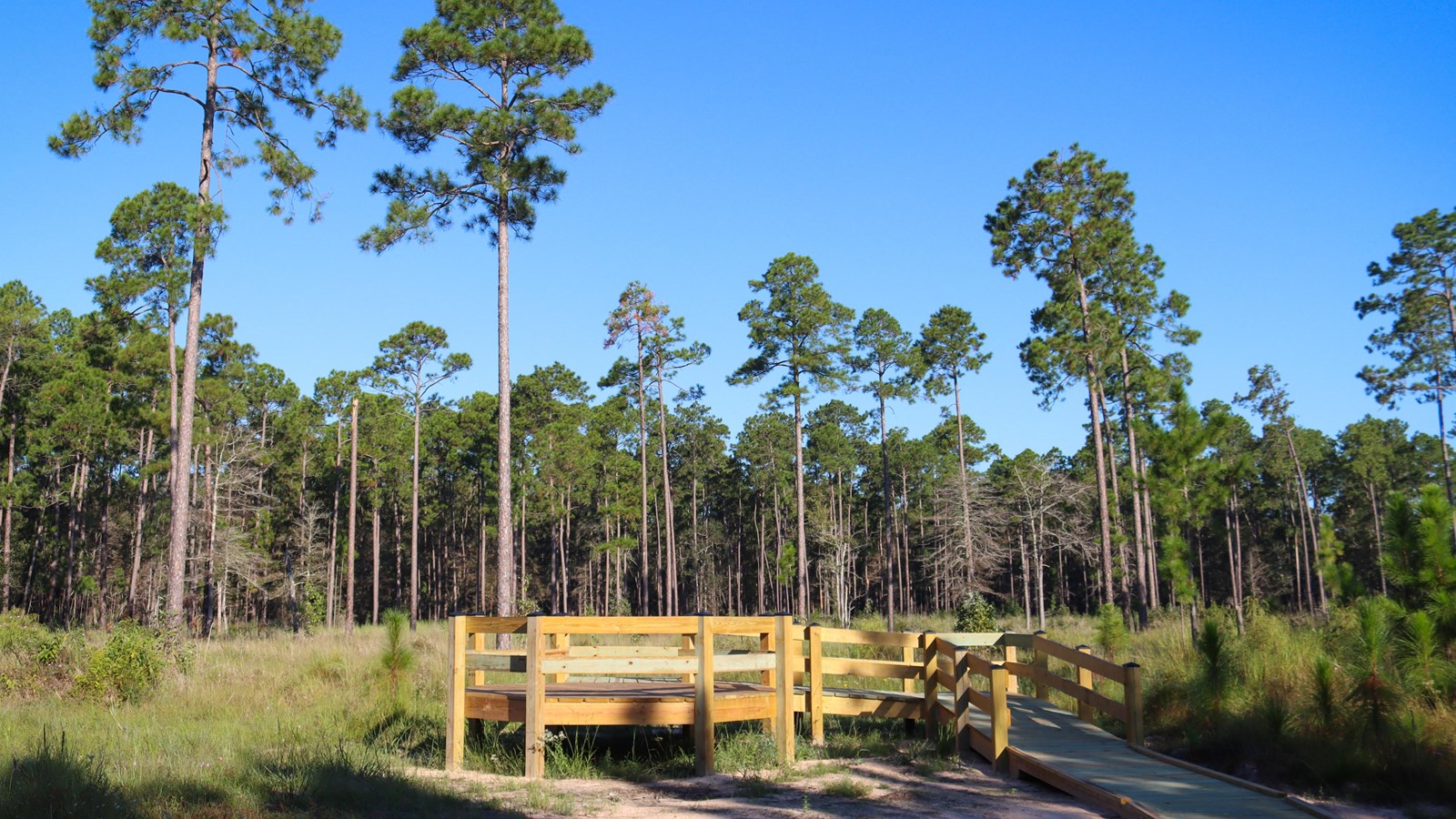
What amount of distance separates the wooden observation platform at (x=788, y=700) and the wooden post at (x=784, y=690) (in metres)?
0.01

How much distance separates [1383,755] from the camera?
28.7 feet

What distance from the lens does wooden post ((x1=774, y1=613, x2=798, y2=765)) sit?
10.1 m

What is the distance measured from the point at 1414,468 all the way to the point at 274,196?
2299 inches

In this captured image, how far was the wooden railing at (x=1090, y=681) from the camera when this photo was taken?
9.74m

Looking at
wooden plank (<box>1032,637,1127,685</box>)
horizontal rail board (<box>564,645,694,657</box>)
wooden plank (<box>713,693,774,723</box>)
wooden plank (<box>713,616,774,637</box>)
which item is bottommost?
wooden plank (<box>713,693,774,723</box>)

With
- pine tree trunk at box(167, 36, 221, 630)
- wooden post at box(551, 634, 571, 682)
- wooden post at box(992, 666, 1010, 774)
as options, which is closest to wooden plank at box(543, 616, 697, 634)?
wooden post at box(551, 634, 571, 682)

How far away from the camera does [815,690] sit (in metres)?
11.3

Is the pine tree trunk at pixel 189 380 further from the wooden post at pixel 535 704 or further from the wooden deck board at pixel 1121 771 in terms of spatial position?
the wooden deck board at pixel 1121 771

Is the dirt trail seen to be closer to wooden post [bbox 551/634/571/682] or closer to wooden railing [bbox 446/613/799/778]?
wooden railing [bbox 446/613/799/778]

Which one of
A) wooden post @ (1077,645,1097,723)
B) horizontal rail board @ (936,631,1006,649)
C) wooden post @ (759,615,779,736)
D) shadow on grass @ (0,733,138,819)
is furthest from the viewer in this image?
horizontal rail board @ (936,631,1006,649)

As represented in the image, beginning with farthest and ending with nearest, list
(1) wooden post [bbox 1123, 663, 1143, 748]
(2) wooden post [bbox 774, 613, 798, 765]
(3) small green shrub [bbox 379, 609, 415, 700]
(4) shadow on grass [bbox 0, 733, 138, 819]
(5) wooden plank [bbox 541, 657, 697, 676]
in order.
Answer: (3) small green shrub [bbox 379, 609, 415, 700]
(2) wooden post [bbox 774, 613, 798, 765]
(1) wooden post [bbox 1123, 663, 1143, 748]
(5) wooden plank [bbox 541, 657, 697, 676]
(4) shadow on grass [bbox 0, 733, 138, 819]

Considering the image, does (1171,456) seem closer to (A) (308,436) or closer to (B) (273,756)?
(B) (273,756)

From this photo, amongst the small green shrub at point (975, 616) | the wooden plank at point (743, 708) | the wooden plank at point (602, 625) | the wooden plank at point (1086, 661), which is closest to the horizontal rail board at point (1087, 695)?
the wooden plank at point (1086, 661)

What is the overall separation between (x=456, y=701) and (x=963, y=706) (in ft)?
17.6
